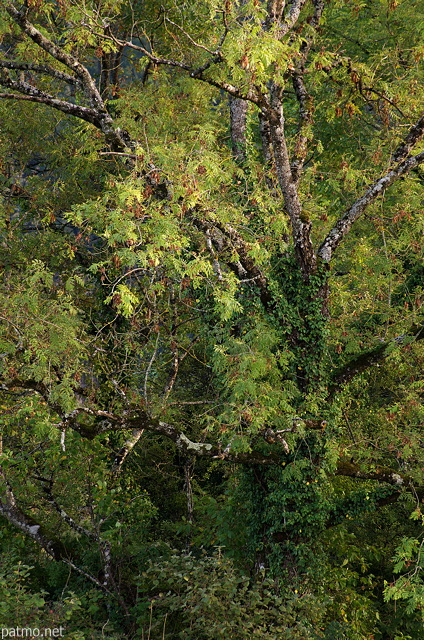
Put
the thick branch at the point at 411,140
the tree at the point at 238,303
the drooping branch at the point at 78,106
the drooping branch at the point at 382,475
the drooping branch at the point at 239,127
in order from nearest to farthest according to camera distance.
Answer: the tree at the point at 238,303, the drooping branch at the point at 78,106, the thick branch at the point at 411,140, the drooping branch at the point at 382,475, the drooping branch at the point at 239,127

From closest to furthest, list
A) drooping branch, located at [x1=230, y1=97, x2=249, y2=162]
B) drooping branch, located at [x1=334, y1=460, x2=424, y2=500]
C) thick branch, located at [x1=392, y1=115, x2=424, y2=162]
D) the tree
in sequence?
1. the tree
2. thick branch, located at [x1=392, y1=115, x2=424, y2=162]
3. drooping branch, located at [x1=334, y1=460, x2=424, y2=500]
4. drooping branch, located at [x1=230, y1=97, x2=249, y2=162]

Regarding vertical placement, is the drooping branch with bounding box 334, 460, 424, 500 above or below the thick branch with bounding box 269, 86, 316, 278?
below

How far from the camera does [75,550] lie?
11289mm

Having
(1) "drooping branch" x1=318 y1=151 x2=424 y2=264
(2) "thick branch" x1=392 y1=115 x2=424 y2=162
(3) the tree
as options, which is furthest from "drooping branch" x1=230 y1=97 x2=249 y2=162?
(2) "thick branch" x1=392 y1=115 x2=424 y2=162

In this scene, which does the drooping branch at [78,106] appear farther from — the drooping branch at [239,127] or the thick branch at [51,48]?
the drooping branch at [239,127]

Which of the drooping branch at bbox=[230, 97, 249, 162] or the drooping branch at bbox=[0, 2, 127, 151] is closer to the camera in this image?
the drooping branch at bbox=[0, 2, 127, 151]

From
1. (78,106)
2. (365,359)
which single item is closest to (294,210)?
(365,359)

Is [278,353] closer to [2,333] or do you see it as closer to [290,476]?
[290,476]

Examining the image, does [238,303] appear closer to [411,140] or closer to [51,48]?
[411,140]

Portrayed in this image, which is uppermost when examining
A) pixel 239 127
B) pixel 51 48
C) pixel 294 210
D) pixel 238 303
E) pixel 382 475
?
pixel 239 127

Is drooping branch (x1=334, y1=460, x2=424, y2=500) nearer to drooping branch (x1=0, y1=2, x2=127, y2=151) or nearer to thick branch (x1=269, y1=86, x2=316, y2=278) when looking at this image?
thick branch (x1=269, y1=86, x2=316, y2=278)

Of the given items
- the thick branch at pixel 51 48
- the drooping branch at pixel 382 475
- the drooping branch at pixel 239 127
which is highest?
the drooping branch at pixel 239 127

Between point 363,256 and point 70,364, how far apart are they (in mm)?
5859

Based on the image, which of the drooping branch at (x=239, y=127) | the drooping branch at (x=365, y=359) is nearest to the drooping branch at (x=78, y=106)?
the drooping branch at (x=239, y=127)
